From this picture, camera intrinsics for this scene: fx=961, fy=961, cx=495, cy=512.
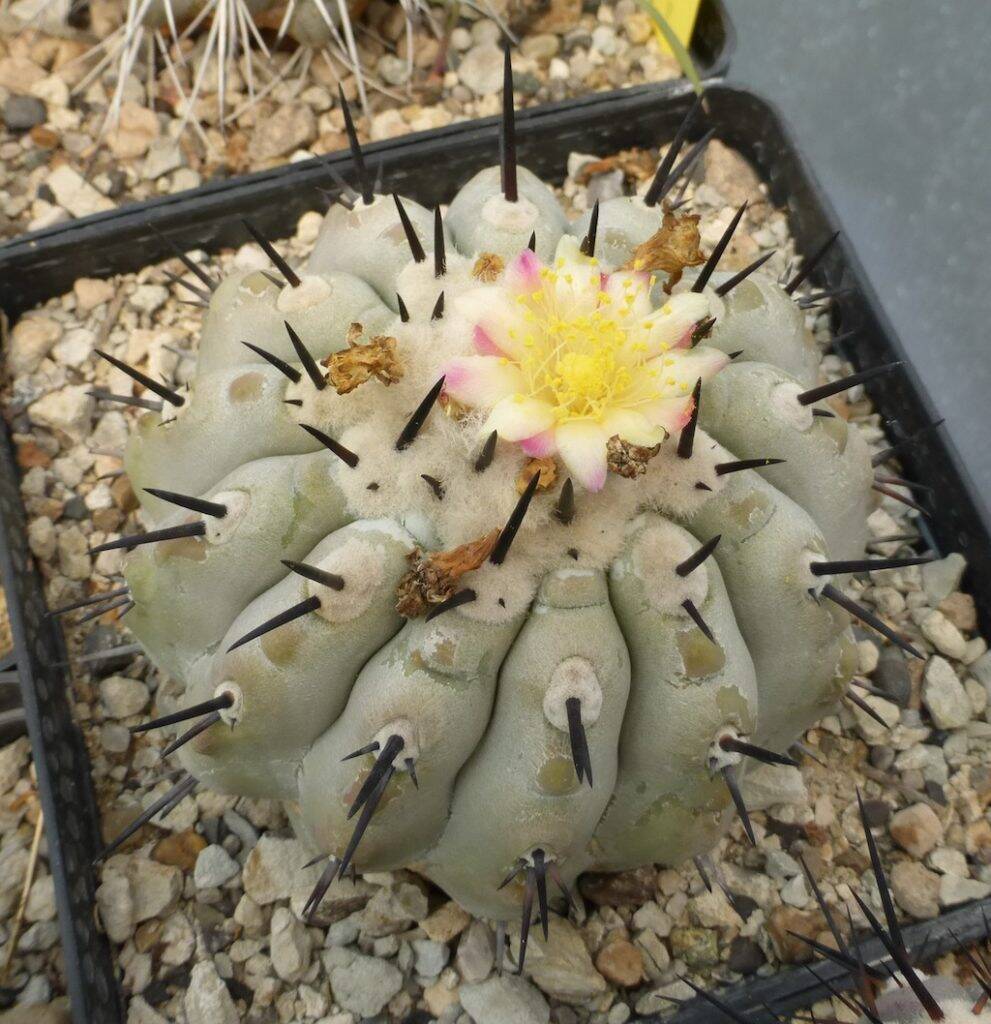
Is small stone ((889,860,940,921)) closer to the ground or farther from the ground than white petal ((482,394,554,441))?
closer to the ground

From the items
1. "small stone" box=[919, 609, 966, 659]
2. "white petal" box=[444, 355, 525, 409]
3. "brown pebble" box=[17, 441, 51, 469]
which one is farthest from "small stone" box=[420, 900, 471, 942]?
"brown pebble" box=[17, 441, 51, 469]

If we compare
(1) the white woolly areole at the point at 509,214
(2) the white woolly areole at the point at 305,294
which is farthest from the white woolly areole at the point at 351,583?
(1) the white woolly areole at the point at 509,214

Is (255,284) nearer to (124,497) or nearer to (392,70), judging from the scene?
(124,497)

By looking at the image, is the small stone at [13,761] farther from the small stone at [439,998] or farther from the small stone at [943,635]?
the small stone at [943,635]

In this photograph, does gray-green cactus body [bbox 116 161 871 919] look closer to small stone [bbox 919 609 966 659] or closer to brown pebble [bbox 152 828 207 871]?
brown pebble [bbox 152 828 207 871]

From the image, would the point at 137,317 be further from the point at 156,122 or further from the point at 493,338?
the point at 493,338

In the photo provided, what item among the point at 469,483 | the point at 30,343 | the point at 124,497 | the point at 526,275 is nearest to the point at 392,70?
the point at 30,343
